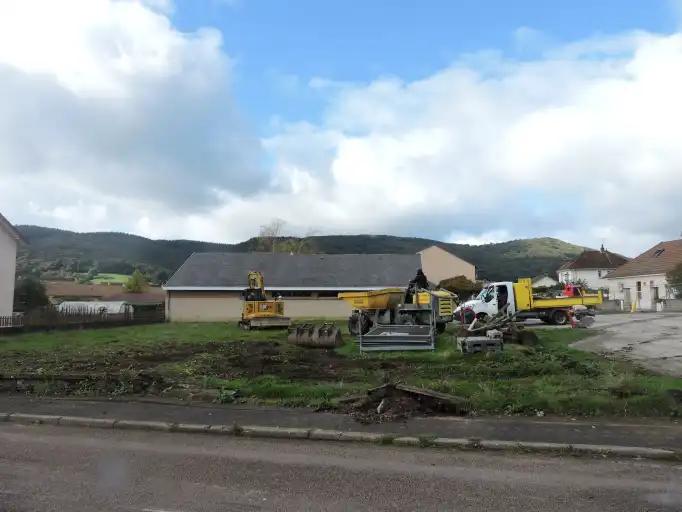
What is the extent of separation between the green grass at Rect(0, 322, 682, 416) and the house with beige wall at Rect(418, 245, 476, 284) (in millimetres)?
56216

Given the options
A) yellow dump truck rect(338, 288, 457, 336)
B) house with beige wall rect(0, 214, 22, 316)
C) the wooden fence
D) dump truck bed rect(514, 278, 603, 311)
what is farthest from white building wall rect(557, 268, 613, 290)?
house with beige wall rect(0, 214, 22, 316)

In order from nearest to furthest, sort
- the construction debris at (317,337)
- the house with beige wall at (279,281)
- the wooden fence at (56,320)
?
the construction debris at (317,337)
the wooden fence at (56,320)
the house with beige wall at (279,281)

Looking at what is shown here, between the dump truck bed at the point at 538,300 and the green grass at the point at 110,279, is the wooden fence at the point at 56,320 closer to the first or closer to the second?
the dump truck bed at the point at 538,300

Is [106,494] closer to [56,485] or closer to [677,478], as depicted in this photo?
[56,485]

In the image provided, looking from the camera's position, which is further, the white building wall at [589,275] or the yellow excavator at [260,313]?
the white building wall at [589,275]

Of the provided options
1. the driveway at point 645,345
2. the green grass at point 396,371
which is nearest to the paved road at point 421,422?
the green grass at point 396,371

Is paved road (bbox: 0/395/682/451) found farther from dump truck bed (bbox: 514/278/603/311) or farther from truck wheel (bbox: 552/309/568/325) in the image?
truck wheel (bbox: 552/309/568/325)

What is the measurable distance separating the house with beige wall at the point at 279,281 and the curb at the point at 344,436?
35.9 metres

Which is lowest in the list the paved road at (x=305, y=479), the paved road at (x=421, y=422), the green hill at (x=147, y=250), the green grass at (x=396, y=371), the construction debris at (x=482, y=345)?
the paved road at (x=305, y=479)

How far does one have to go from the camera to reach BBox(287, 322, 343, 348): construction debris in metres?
20.2

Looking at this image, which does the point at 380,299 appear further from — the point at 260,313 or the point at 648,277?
the point at 648,277

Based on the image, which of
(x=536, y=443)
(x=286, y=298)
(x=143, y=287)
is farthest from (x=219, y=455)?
(x=143, y=287)

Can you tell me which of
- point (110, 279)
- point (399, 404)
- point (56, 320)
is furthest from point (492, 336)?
point (110, 279)

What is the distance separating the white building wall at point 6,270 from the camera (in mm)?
38375
